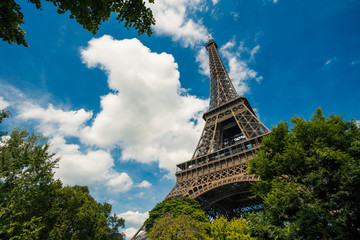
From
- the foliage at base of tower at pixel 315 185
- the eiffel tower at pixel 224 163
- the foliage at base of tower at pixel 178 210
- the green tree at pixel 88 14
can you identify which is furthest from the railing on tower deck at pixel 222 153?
the green tree at pixel 88 14

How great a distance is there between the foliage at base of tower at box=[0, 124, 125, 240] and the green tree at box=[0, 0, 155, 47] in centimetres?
→ 1079

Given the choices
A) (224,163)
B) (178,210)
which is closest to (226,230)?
(178,210)

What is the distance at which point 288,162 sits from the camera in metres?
11.9

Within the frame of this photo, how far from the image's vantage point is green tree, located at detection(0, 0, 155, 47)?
14.6ft

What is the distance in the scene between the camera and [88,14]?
5.09m

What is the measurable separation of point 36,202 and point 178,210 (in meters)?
15.3

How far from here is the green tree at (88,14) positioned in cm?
445

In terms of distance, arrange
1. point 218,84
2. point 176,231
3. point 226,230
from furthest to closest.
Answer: point 218,84 < point 176,231 < point 226,230

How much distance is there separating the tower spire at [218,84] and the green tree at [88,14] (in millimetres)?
37922

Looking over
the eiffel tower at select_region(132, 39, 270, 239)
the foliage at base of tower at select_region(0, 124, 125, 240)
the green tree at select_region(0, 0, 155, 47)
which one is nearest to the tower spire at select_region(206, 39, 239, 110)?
the eiffel tower at select_region(132, 39, 270, 239)

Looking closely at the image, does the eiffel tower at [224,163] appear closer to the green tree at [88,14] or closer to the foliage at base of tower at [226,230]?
the foliage at base of tower at [226,230]

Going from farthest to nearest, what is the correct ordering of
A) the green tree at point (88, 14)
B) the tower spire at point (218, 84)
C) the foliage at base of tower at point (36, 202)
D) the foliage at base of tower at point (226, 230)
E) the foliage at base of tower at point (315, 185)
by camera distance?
1. the tower spire at point (218, 84)
2. the foliage at base of tower at point (226, 230)
3. the foliage at base of tower at point (36, 202)
4. the foliage at base of tower at point (315, 185)
5. the green tree at point (88, 14)

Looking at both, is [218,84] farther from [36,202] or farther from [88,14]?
[88,14]

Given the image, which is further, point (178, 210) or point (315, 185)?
point (178, 210)
